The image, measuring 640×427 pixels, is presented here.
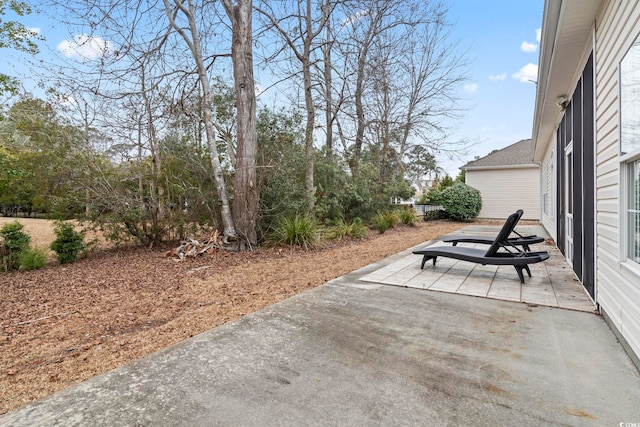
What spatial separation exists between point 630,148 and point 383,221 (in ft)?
30.5

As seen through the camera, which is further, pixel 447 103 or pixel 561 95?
pixel 447 103

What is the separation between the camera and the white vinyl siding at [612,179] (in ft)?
7.77

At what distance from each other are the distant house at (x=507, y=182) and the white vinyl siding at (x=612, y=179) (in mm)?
15574

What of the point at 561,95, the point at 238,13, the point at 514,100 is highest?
the point at 238,13

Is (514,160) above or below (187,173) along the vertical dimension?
above

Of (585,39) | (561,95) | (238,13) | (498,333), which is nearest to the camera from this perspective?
(498,333)

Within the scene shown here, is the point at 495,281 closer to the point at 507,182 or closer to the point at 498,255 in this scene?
the point at 498,255

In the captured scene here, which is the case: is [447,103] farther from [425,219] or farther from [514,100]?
[425,219]

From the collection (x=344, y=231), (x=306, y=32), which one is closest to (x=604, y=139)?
(x=344, y=231)

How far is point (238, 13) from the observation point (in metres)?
7.21

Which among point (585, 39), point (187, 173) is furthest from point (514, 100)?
point (187, 173)

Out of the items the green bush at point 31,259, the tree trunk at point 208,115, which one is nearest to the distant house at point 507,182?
the tree trunk at point 208,115

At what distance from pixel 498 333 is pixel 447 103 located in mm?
13774

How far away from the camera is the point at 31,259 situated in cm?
575
